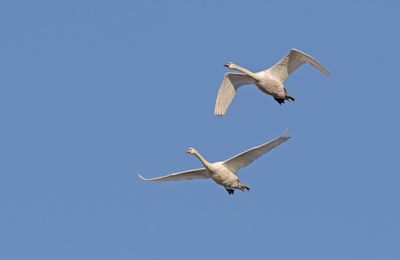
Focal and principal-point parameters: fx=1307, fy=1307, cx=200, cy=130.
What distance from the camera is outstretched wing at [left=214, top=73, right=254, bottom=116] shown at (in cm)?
5859

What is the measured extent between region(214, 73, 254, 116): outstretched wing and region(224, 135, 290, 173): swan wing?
4101mm

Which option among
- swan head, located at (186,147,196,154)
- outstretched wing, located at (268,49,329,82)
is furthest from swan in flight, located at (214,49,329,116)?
swan head, located at (186,147,196,154)

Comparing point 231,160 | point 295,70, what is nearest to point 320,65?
point 295,70

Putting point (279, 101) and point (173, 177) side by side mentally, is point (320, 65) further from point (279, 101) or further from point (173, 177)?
point (173, 177)

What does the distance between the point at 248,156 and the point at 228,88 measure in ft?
18.7

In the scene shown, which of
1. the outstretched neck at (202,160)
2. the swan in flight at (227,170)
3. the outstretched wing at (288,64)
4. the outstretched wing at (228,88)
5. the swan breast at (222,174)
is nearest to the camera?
the swan in flight at (227,170)

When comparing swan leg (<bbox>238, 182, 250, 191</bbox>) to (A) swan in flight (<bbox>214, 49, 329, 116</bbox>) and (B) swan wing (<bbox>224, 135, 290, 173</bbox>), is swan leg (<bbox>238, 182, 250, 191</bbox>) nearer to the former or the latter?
(B) swan wing (<bbox>224, 135, 290, 173</bbox>)

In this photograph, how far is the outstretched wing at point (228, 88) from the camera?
58594mm

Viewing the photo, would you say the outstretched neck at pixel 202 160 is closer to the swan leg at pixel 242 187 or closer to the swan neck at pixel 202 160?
the swan neck at pixel 202 160

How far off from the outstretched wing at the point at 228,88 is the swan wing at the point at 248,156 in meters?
4.10

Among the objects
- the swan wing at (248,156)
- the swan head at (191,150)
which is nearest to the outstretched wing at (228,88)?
the swan head at (191,150)

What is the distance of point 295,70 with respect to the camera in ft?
186

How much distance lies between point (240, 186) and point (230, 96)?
17.3 ft

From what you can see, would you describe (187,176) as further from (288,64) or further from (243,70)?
(288,64)
